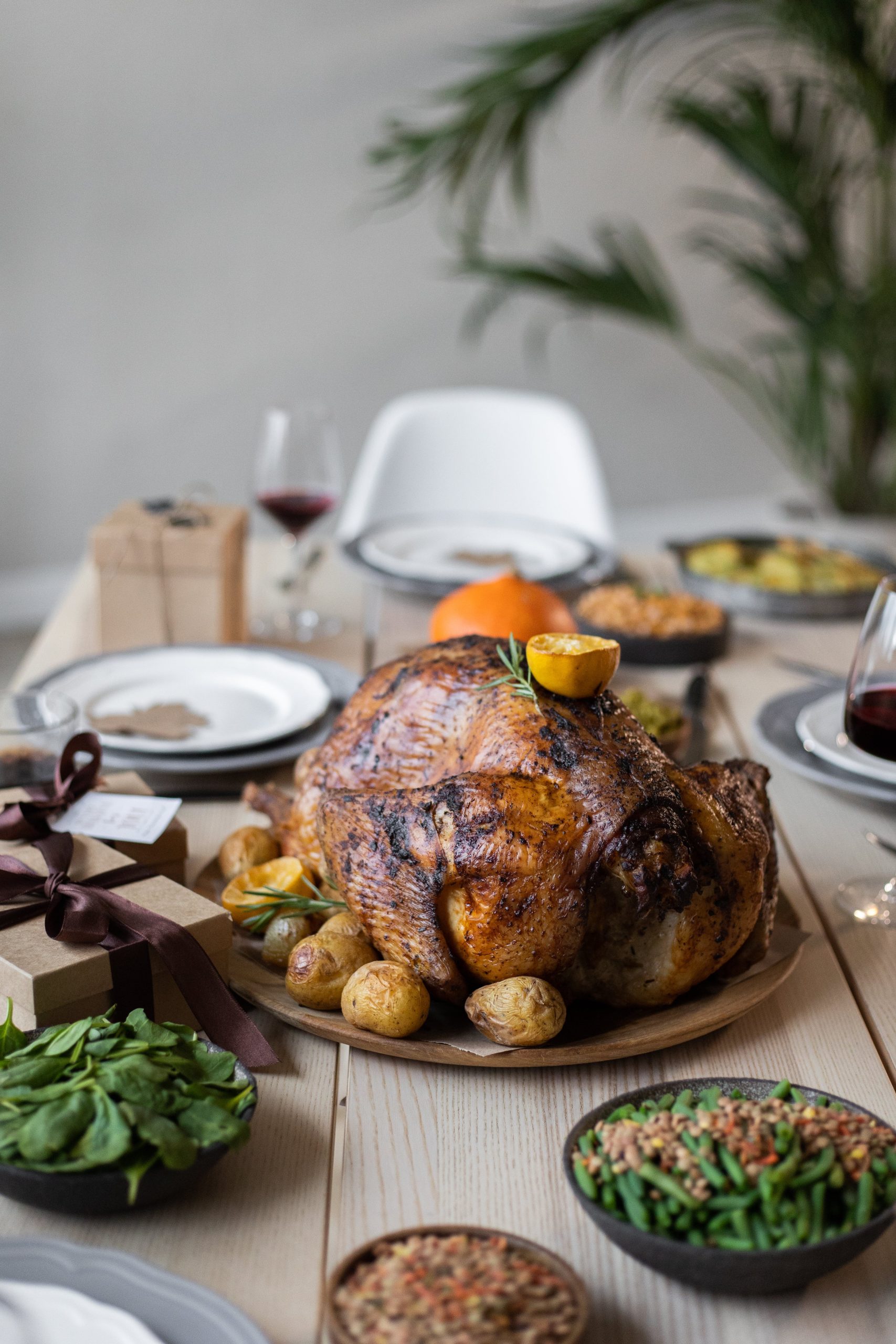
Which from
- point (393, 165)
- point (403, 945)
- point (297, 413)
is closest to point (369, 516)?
point (297, 413)

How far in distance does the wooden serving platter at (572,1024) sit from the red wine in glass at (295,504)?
1.12 metres

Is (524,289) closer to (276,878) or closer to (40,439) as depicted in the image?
(40,439)

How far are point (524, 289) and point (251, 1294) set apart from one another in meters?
4.38

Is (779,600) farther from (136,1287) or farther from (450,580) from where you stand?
(136,1287)

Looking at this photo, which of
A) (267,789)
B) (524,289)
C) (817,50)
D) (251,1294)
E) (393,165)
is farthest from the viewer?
(524,289)

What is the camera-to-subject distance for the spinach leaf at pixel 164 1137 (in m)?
0.78

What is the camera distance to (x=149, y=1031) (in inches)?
34.9

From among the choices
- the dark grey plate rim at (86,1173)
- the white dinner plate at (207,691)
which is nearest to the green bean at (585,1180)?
the dark grey plate rim at (86,1173)

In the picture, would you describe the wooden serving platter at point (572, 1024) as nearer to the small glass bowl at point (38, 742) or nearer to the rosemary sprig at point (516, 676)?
the rosemary sprig at point (516, 676)

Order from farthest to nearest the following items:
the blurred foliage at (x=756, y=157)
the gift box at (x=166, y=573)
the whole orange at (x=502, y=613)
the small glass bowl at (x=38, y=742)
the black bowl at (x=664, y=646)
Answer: the blurred foliage at (x=756, y=157) → the black bowl at (x=664, y=646) → the gift box at (x=166, y=573) → the whole orange at (x=502, y=613) → the small glass bowl at (x=38, y=742)

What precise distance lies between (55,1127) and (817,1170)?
0.47m

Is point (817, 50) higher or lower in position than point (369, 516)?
higher

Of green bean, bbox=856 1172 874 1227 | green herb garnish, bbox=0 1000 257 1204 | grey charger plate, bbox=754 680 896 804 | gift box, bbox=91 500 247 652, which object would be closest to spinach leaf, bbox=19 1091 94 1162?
green herb garnish, bbox=0 1000 257 1204

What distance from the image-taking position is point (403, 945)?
39.9 inches
